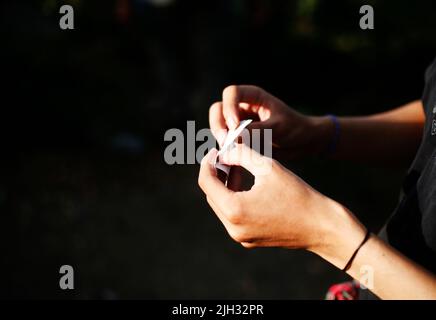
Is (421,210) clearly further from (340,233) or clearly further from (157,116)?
(157,116)

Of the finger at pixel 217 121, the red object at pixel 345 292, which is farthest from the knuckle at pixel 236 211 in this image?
the red object at pixel 345 292

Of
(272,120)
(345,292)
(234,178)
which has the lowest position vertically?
(345,292)

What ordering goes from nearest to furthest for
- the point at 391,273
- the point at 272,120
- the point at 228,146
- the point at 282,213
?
1. the point at 391,273
2. the point at 282,213
3. the point at 228,146
4. the point at 272,120

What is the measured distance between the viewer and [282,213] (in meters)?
1.02

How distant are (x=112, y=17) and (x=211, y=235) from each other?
131 inches

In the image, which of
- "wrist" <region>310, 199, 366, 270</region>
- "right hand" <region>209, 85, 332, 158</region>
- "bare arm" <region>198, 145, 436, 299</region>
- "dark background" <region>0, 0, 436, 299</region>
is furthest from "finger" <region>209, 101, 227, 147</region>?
"dark background" <region>0, 0, 436, 299</region>

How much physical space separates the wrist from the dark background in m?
2.05

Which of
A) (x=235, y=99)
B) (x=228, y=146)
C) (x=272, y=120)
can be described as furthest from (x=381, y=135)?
(x=228, y=146)

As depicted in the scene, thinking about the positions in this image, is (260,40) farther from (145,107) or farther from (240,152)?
(240,152)

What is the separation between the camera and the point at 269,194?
1035 millimetres

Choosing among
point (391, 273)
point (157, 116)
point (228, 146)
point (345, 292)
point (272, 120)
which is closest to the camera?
point (391, 273)

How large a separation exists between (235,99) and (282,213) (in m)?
0.50

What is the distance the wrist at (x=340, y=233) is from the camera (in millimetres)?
951

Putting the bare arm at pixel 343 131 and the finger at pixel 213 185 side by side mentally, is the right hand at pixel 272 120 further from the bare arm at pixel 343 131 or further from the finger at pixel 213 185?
the finger at pixel 213 185
